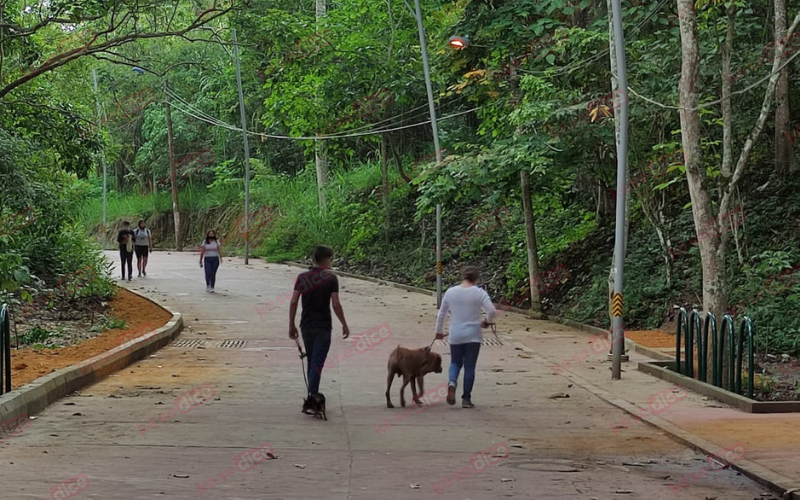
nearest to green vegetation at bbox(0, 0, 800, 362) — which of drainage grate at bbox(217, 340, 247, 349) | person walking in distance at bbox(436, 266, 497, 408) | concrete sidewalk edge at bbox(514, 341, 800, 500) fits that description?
concrete sidewalk edge at bbox(514, 341, 800, 500)

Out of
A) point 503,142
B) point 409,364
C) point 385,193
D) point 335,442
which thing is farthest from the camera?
point 385,193

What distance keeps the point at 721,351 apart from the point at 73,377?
28.0ft

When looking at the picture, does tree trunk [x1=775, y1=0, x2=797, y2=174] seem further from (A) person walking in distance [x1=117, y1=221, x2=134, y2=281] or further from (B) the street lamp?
(A) person walking in distance [x1=117, y1=221, x2=134, y2=281]

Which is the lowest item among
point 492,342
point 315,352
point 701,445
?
point 492,342

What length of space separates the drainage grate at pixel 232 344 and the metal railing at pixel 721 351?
8252mm

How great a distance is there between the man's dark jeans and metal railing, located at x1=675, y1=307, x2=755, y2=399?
5.18m

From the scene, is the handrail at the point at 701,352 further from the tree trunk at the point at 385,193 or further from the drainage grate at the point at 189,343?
the tree trunk at the point at 385,193

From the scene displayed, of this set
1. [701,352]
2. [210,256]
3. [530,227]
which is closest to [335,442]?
[701,352]

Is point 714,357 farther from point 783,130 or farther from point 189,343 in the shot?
point 783,130

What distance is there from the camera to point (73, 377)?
42.6ft

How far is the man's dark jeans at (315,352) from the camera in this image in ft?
36.6

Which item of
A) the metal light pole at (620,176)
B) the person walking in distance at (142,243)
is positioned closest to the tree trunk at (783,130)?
the metal light pole at (620,176)

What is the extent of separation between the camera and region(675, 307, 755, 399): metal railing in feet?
40.9

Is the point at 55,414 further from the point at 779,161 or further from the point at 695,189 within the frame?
the point at 779,161
